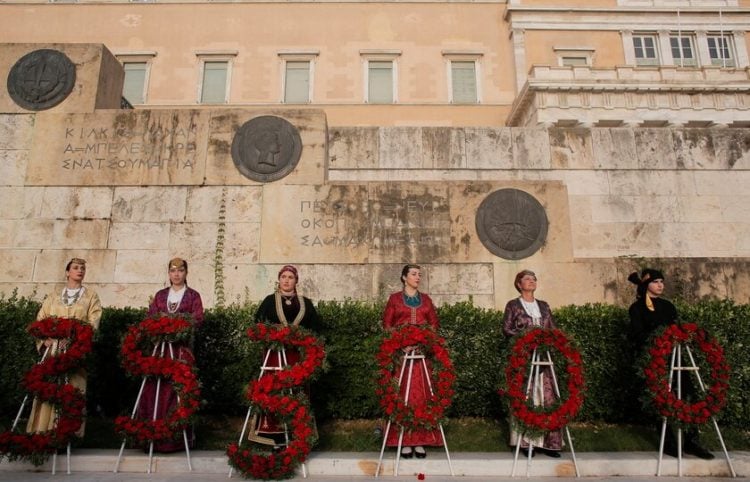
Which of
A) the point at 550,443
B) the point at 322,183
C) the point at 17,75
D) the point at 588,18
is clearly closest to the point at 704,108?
the point at 588,18

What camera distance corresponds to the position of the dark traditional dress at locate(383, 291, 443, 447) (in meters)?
4.95

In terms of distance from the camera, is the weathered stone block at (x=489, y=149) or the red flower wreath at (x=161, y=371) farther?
the weathered stone block at (x=489, y=149)

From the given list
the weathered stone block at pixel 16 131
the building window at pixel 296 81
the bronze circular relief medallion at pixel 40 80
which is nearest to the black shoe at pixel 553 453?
the weathered stone block at pixel 16 131

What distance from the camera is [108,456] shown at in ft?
15.8

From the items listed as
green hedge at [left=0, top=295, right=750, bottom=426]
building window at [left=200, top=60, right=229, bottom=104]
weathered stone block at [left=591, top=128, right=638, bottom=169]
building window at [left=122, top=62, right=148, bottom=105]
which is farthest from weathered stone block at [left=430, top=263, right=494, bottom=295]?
building window at [left=122, top=62, right=148, bottom=105]

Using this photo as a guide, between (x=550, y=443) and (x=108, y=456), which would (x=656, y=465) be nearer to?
(x=550, y=443)

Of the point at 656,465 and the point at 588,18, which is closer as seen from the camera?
the point at 656,465

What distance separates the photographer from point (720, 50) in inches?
1051

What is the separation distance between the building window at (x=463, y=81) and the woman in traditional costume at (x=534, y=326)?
73.8ft

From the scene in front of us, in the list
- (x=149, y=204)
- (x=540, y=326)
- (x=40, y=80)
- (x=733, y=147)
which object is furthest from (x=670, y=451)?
(x=40, y=80)

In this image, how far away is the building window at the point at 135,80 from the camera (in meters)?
26.7

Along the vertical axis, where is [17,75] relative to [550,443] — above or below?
above

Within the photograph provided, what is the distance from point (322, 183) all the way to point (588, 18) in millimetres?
24574

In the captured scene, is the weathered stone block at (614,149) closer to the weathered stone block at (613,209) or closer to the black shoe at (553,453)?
the weathered stone block at (613,209)
